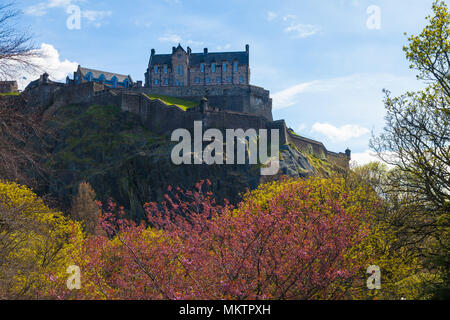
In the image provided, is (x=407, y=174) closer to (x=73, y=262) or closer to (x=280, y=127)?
(x=73, y=262)

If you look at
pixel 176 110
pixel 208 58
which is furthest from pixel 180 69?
pixel 176 110

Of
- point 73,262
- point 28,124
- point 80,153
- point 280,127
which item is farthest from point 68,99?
point 28,124

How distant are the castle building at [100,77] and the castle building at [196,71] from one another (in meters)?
11.6

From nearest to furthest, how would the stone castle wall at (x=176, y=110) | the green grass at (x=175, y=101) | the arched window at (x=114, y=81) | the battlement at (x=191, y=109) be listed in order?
the stone castle wall at (x=176, y=110)
the battlement at (x=191, y=109)
the green grass at (x=175, y=101)
the arched window at (x=114, y=81)

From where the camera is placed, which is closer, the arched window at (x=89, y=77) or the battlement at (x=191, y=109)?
the battlement at (x=191, y=109)

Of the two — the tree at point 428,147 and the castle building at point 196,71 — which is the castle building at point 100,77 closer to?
the castle building at point 196,71

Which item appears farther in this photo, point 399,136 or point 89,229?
point 89,229

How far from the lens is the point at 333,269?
36.5 feet

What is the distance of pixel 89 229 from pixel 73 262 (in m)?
17.3

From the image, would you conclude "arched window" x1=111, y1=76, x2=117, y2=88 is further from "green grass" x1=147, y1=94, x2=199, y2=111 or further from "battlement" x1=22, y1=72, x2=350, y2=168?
"green grass" x1=147, y1=94, x2=199, y2=111

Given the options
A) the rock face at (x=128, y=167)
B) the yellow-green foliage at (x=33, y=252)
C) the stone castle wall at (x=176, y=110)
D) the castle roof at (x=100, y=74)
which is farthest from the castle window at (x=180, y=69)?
the yellow-green foliage at (x=33, y=252)

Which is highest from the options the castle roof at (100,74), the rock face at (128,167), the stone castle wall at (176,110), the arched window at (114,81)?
the castle roof at (100,74)

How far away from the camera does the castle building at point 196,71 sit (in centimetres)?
7056
